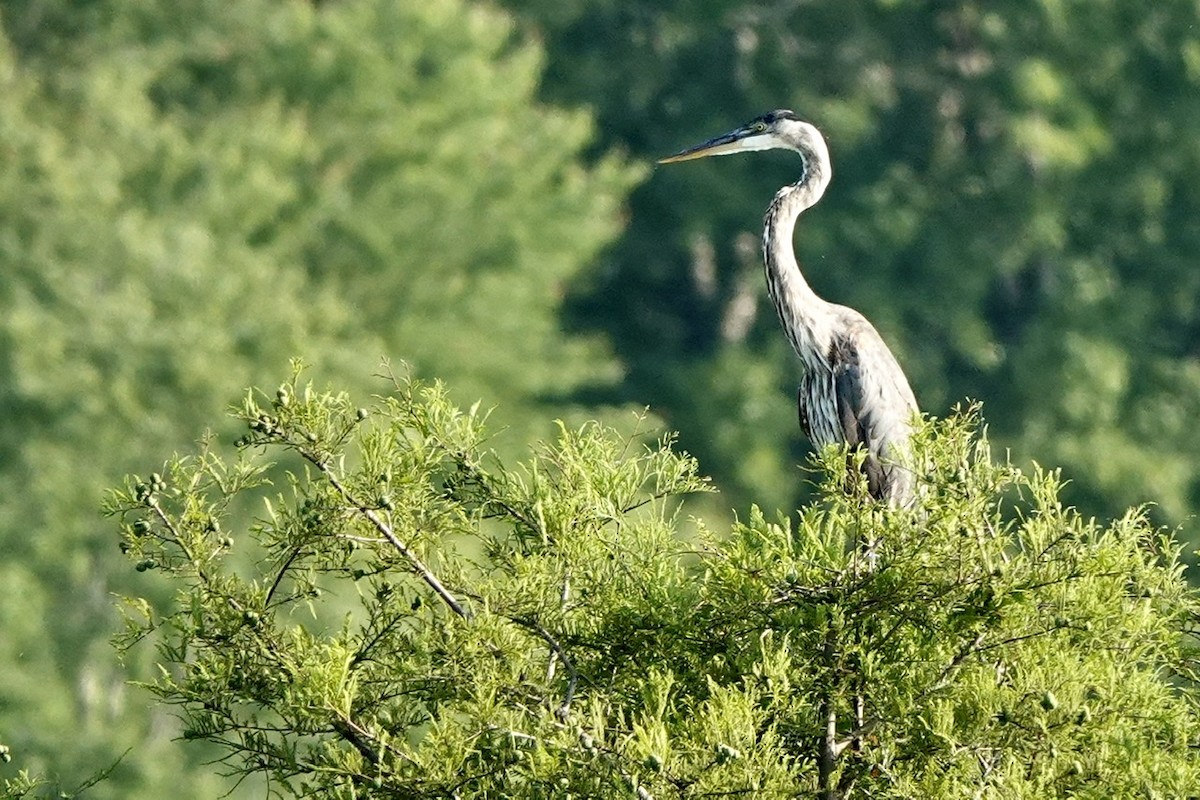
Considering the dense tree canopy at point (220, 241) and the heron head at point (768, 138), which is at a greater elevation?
the dense tree canopy at point (220, 241)

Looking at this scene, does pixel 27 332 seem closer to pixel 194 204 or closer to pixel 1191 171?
pixel 194 204

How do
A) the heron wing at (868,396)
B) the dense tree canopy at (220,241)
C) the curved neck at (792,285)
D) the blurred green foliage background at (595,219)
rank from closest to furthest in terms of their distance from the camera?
the heron wing at (868,396) < the curved neck at (792,285) < the dense tree canopy at (220,241) < the blurred green foliage background at (595,219)

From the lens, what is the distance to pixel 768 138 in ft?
35.3

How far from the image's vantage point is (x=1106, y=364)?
82.4ft

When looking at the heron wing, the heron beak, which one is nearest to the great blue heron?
the heron wing

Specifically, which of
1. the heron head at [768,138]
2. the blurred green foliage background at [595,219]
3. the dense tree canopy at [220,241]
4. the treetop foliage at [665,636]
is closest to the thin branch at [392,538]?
the treetop foliage at [665,636]

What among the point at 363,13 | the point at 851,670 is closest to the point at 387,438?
the point at 851,670

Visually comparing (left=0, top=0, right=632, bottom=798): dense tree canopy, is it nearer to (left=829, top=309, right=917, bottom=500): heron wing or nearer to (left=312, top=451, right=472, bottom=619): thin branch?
(left=829, top=309, right=917, bottom=500): heron wing

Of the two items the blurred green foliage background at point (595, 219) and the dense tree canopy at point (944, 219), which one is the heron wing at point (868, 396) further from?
the dense tree canopy at point (944, 219)

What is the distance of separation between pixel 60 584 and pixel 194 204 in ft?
13.7

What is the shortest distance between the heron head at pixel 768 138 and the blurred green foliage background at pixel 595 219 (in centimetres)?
1195

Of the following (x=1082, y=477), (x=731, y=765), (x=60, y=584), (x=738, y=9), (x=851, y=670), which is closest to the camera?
(x=731, y=765)

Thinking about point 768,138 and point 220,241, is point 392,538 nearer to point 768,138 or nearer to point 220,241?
point 768,138

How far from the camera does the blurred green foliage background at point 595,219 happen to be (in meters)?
23.3
